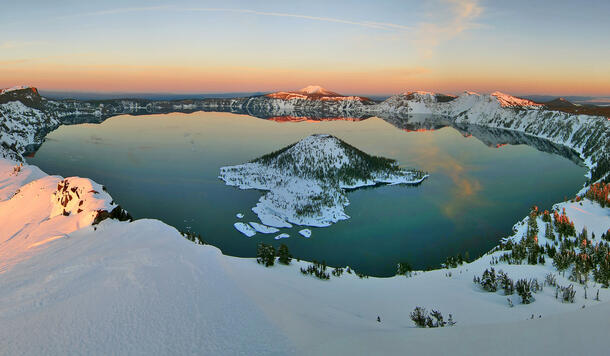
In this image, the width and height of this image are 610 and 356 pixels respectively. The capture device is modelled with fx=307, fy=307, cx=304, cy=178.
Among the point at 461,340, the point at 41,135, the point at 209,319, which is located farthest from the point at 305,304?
the point at 41,135

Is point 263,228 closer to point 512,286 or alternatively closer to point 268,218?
point 268,218

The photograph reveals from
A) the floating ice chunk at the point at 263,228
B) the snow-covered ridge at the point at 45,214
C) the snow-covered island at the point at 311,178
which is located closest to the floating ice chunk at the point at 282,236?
the floating ice chunk at the point at 263,228

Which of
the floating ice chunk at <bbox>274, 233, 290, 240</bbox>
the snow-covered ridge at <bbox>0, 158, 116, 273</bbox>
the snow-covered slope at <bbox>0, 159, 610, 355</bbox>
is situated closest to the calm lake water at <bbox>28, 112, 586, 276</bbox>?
the floating ice chunk at <bbox>274, 233, 290, 240</bbox>

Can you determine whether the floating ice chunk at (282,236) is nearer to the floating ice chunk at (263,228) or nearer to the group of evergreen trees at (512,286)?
the floating ice chunk at (263,228)

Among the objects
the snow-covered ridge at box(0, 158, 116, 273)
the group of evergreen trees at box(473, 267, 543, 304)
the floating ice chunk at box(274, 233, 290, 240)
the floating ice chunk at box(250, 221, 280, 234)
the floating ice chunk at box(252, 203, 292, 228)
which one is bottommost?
the floating ice chunk at box(274, 233, 290, 240)

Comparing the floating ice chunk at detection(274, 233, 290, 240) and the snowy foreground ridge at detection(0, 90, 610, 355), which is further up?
the snowy foreground ridge at detection(0, 90, 610, 355)

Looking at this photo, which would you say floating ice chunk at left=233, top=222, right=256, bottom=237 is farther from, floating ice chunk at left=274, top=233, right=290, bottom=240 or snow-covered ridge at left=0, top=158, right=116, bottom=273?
snow-covered ridge at left=0, top=158, right=116, bottom=273
